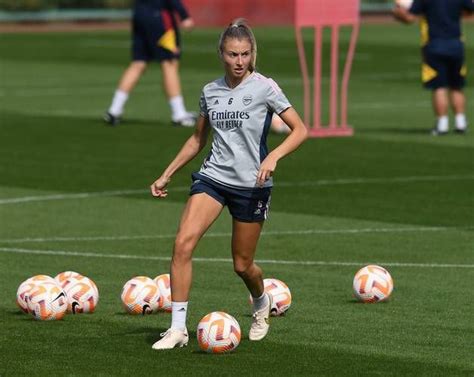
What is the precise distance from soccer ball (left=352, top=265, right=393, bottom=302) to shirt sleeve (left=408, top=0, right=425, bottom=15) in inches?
497

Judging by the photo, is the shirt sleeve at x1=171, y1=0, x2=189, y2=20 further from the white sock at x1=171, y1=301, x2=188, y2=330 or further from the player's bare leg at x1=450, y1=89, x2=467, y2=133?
the white sock at x1=171, y1=301, x2=188, y2=330

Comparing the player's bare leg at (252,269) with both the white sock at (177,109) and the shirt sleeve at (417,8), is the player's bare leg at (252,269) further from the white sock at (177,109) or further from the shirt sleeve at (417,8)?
the white sock at (177,109)

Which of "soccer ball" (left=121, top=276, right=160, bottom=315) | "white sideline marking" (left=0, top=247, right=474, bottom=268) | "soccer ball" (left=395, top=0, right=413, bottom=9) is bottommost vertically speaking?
"soccer ball" (left=395, top=0, right=413, bottom=9)

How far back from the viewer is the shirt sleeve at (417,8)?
2498 cm

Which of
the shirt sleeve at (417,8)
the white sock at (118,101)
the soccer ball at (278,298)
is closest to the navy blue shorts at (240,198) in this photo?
the soccer ball at (278,298)

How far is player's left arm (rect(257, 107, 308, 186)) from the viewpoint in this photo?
10.8 meters

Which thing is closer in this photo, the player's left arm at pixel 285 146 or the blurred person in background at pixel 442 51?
the player's left arm at pixel 285 146

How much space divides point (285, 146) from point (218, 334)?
1243 millimetres

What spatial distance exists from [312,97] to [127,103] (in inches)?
133

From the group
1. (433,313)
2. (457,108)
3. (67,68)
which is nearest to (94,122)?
(457,108)

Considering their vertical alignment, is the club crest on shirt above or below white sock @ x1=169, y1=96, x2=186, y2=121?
above

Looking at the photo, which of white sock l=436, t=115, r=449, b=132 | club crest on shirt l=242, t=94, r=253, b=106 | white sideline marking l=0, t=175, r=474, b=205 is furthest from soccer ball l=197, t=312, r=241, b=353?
white sock l=436, t=115, r=449, b=132

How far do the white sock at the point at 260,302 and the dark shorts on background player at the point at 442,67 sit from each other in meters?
13.8

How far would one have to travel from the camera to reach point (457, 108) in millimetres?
25094
